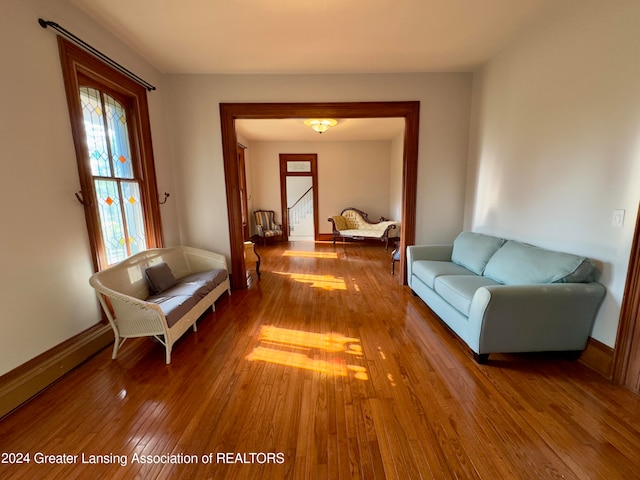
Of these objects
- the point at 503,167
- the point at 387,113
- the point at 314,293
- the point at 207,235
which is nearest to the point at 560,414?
the point at 503,167

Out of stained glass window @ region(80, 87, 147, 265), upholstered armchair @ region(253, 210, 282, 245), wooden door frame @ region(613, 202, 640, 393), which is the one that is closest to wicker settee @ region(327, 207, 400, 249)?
upholstered armchair @ region(253, 210, 282, 245)

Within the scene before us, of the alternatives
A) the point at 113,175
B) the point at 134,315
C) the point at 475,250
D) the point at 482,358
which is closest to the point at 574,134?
the point at 475,250

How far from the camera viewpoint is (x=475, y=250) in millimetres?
2977

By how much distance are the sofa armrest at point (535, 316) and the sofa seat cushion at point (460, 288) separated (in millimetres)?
179

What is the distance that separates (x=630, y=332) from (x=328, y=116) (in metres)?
3.46

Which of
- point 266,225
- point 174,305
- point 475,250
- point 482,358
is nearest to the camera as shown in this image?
point 482,358

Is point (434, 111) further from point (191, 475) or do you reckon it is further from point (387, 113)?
point (191, 475)

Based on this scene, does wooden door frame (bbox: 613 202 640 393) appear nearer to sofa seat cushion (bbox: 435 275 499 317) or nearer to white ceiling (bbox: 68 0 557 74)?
sofa seat cushion (bbox: 435 275 499 317)

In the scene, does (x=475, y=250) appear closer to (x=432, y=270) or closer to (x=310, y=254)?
(x=432, y=270)

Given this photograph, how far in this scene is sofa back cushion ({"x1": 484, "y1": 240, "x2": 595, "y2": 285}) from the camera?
77.8 inches

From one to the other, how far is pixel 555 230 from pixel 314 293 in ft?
8.64

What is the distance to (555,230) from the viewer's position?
7.61ft

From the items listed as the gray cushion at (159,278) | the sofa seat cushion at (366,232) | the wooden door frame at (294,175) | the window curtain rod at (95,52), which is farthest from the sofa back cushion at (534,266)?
the wooden door frame at (294,175)

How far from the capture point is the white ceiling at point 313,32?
2236mm
